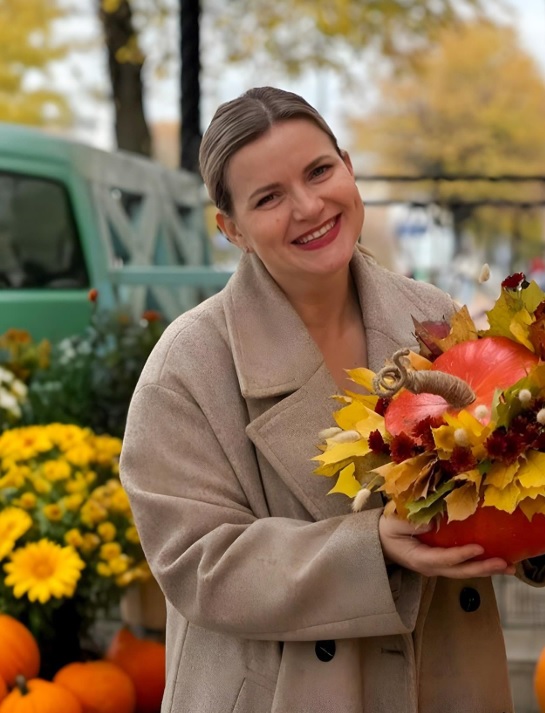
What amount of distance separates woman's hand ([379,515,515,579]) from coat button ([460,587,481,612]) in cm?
28

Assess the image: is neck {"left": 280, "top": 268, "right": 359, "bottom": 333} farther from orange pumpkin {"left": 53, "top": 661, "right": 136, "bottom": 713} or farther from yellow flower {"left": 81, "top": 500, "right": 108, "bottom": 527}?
orange pumpkin {"left": 53, "top": 661, "right": 136, "bottom": 713}

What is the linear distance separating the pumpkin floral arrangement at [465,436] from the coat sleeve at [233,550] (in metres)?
0.13

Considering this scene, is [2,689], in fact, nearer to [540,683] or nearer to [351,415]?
[540,683]

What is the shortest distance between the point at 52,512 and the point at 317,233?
190cm

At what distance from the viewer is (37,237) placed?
248 inches

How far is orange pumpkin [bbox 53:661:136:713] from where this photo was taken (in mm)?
3621

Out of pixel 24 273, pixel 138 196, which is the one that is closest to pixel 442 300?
pixel 24 273

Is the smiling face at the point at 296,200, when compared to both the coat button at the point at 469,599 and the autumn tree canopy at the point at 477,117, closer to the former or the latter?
the coat button at the point at 469,599

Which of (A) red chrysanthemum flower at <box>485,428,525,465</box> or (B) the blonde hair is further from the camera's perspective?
(B) the blonde hair

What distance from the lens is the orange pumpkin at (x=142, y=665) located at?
12.5 feet

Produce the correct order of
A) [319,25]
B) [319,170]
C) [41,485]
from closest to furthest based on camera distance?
1. [319,170]
2. [41,485]
3. [319,25]

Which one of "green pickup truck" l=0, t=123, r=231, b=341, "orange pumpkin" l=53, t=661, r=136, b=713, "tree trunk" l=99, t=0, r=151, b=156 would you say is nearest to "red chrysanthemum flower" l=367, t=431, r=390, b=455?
"orange pumpkin" l=53, t=661, r=136, b=713

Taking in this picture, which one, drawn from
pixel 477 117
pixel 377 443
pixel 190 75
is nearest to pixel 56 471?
pixel 377 443

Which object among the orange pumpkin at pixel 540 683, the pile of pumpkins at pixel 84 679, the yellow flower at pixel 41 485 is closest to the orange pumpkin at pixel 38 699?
the pile of pumpkins at pixel 84 679
